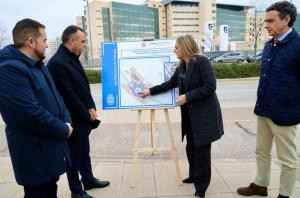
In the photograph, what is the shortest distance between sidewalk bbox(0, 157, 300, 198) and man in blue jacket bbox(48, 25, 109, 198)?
521 mm

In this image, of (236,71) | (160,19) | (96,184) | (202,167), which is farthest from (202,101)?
(160,19)

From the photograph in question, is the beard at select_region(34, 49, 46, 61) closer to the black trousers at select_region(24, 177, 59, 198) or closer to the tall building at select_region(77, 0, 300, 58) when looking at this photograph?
the black trousers at select_region(24, 177, 59, 198)

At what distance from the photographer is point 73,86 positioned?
11.3 feet

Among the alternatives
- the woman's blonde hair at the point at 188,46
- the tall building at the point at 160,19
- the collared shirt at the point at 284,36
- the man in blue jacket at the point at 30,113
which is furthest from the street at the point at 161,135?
the tall building at the point at 160,19

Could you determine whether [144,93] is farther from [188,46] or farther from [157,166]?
[157,166]

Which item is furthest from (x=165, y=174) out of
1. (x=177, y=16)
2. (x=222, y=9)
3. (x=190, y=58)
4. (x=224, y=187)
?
(x=222, y=9)

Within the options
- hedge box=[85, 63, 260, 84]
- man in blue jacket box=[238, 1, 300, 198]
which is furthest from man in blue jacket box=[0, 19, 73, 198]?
hedge box=[85, 63, 260, 84]

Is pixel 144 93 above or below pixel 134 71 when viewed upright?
below

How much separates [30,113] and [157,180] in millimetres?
2407

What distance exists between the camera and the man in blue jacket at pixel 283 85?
307 cm

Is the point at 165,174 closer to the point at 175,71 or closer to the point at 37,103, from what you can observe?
the point at 175,71

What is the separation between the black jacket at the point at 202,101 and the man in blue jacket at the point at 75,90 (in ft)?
3.91

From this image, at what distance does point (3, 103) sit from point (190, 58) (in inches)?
81.2

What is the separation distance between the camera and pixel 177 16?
295ft
